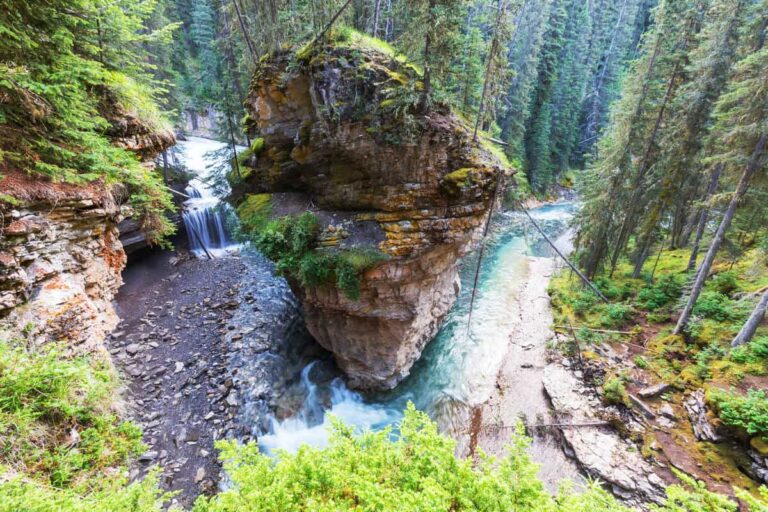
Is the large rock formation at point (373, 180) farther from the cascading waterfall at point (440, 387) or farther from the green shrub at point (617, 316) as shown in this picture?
the green shrub at point (617, 316)

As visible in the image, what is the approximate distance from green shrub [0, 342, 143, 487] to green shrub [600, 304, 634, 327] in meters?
16.5

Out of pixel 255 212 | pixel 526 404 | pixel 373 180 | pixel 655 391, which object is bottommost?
pixel 526 404

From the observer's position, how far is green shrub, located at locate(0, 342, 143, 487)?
3502 mm

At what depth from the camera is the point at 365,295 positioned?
10078 millimetres

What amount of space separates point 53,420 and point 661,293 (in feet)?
65.6

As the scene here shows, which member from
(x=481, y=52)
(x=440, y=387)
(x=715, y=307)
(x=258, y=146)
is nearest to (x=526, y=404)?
(x=440, y=387)

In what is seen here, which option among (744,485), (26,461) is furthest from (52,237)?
(744,485)

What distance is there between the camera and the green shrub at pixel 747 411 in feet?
23.5

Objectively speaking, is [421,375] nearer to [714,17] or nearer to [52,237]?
[52,237]

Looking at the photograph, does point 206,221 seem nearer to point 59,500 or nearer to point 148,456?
point 148,456

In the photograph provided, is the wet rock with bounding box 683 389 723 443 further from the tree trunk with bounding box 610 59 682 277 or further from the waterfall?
the tree trunk with bounding box 610 59 682 277

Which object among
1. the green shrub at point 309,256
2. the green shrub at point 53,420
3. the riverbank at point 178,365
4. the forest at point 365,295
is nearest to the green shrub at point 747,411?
the forest at point 365,295

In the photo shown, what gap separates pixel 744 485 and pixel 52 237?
15.5 meters

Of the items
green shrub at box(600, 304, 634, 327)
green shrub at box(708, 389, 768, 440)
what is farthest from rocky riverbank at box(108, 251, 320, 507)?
green shrub at box(600, 304, 634, 327)
